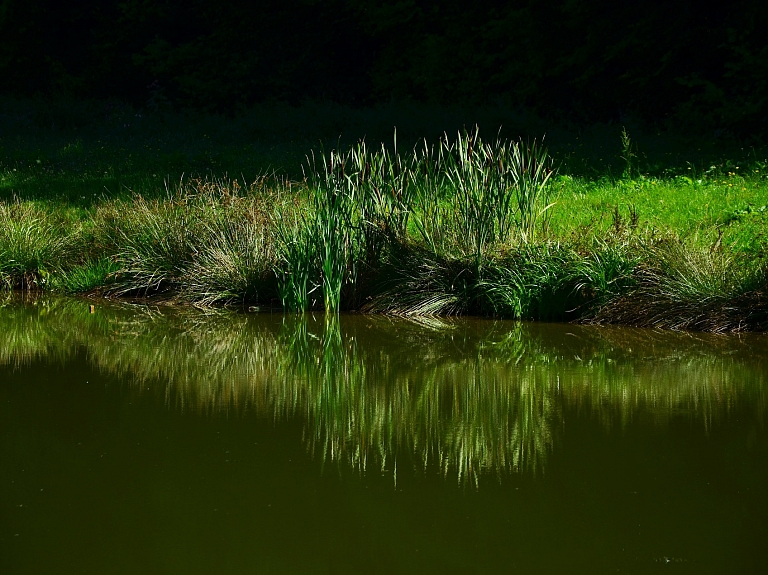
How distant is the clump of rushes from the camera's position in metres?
9.41

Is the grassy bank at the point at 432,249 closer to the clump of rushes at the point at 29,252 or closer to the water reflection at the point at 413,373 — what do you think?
the clump of rushes at the point at 29,252

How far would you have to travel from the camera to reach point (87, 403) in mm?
5535

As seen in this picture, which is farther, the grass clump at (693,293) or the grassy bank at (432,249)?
the grassy bank at (432,249)

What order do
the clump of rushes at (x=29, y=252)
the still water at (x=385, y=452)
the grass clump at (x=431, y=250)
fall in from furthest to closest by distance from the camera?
the clump of rushes at (x=29, y=252)
the grass clump at (x=431, y=250)
the still water at (x=385, y=452)

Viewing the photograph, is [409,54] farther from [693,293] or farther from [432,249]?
[693,293]

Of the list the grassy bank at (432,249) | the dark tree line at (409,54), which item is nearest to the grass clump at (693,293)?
the grassy bank at (432,249)

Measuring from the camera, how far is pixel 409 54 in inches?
911

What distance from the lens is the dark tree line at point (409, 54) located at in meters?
17.3

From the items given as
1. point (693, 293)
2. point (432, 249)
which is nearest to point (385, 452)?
point (693, 293)

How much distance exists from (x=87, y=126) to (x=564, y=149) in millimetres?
9500

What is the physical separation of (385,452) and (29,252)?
5844mm

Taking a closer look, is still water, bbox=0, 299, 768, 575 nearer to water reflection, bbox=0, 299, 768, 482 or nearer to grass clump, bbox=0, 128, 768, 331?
water reflection, bbox=0, 299, 768, 482

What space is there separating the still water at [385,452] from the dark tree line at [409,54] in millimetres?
10287

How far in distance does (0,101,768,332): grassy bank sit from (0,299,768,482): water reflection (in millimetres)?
295
